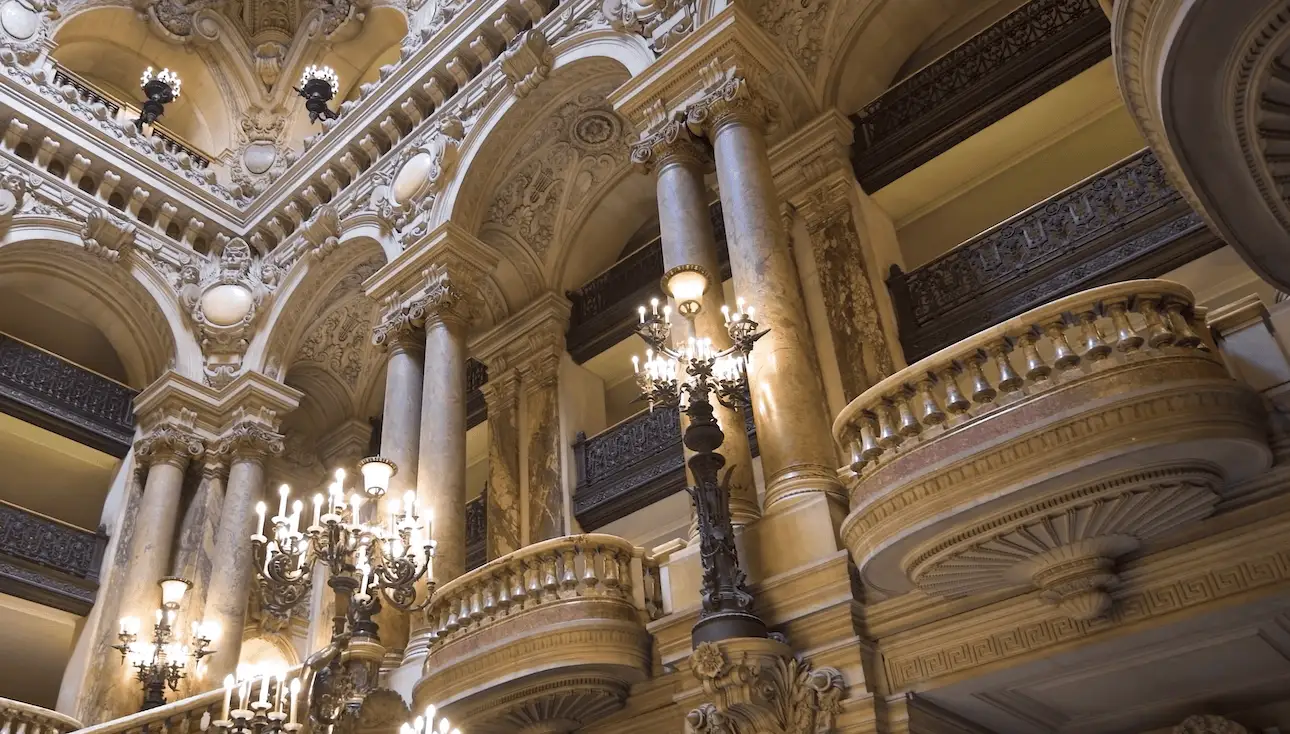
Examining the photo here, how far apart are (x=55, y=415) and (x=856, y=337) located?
1032 cm

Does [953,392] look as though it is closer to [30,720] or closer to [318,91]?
[30,720]

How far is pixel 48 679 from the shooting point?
44.8ft

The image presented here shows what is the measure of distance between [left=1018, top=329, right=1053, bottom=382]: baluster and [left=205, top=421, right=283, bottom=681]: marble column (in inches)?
370

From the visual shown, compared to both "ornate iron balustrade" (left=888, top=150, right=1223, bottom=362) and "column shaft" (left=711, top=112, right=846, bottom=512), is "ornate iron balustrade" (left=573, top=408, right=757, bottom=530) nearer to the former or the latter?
"ornate iron balustrade" (left=888, top=150, right=1223, bottom=362)

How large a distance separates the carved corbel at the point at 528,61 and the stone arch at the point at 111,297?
19.9 feet

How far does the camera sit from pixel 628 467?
437 inches

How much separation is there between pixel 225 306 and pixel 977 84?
383 inches

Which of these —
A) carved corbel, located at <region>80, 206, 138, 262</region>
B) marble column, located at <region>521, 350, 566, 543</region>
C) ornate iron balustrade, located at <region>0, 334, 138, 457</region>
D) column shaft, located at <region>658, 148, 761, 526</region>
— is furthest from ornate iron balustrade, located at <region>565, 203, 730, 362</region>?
ornate iron balustrade, located at <region>0, 334, 138, 457</region>

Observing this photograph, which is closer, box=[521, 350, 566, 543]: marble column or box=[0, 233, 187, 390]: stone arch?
box=[521, 350, 566, 543]: marble column

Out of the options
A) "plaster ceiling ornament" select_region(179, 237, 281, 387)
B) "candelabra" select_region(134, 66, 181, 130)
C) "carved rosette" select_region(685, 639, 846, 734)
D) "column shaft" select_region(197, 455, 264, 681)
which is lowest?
"carved rosette" select_region(685, 639, 846, 734)

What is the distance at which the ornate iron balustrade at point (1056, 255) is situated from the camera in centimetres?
816

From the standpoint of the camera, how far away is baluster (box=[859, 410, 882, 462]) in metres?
5.68

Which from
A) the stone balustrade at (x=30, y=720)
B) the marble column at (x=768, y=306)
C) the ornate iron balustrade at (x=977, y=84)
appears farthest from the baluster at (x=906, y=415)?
the stone balustrade at (x=30, y=720)

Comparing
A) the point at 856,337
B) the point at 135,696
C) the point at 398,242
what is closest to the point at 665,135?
the point at 856,337
